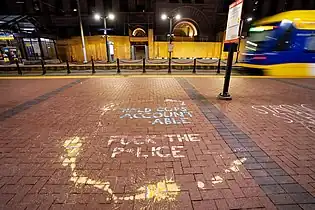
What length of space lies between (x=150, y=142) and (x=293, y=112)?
4.52 meters

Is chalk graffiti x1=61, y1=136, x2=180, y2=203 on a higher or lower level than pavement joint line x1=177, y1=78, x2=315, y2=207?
lower

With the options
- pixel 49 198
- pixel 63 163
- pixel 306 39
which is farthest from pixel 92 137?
pixel 306 39

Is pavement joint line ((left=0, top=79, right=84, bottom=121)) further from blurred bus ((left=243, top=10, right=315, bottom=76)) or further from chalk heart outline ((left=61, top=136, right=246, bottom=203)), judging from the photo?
blurred bus ((left=243, top=10, right=315, bottom=76))

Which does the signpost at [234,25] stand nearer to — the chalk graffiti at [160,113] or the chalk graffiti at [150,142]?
the chalk graffiti at [160,113]

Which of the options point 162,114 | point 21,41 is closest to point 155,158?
point 162,114

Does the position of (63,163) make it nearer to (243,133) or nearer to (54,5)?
(243,133)

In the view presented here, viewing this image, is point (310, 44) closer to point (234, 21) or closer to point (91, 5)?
point (234, 21)

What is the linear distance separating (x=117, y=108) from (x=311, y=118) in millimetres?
5572

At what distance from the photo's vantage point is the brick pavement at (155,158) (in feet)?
→ 7.16

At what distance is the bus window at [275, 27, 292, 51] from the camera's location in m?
9.62

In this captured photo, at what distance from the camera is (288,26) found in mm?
9500

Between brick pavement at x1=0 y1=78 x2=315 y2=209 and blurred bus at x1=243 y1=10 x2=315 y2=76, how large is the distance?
6.23 meters

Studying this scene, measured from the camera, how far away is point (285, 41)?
9.77m

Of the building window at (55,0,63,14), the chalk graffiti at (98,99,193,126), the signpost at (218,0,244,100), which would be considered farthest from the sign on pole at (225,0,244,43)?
the building window at (55,0,63,14)
